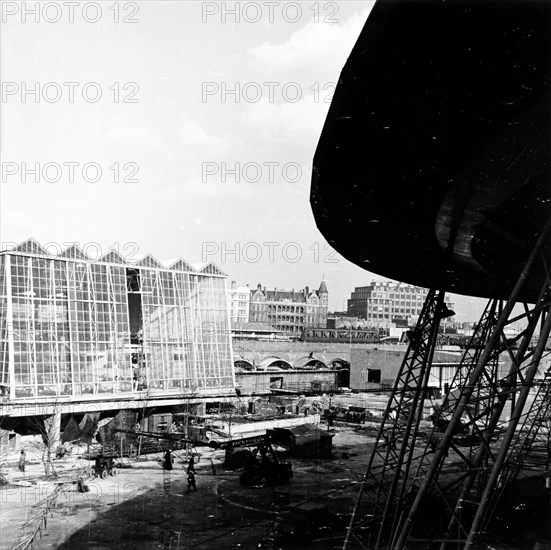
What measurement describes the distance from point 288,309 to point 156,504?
4067 inches

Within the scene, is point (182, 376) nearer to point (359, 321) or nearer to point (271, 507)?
point (271, 507)

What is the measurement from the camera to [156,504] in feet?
64.1

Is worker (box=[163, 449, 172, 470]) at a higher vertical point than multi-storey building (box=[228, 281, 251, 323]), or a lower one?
lower

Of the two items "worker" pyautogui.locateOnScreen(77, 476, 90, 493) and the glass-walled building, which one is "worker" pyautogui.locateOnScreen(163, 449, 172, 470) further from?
the glass-walled building

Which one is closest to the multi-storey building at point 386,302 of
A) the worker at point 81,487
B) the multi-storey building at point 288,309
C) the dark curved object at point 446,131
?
the multi-storey building at point 288,309

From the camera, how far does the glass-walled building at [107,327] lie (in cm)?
3073

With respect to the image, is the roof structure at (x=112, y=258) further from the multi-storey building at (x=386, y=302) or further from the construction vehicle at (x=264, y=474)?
the multi-storey building at (x=386, y=302)

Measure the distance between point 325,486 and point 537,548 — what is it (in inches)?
376

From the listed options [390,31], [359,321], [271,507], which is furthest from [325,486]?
→ [359,321]

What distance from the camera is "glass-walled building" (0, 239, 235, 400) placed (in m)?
30.7

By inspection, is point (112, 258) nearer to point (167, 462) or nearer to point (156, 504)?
point (167, 462)

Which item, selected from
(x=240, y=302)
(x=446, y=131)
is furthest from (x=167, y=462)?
(x=240, y=302)

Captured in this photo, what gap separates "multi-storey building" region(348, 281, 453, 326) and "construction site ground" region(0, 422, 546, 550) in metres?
94.9

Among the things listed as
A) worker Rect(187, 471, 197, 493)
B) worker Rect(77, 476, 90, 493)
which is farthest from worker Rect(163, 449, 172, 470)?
worker Rect(77, 476, 90, 493)
